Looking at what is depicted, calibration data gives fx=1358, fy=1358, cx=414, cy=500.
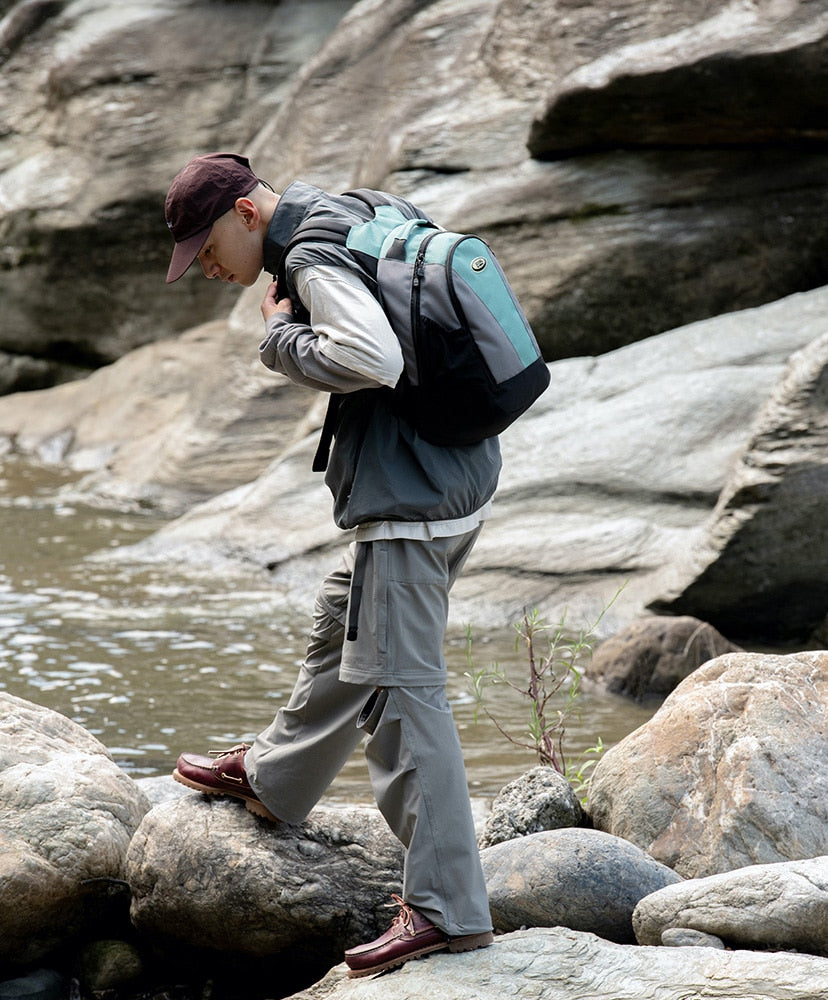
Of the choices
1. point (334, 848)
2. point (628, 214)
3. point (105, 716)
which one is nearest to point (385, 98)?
point (628, 214)

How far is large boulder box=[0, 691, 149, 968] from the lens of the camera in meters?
3.60

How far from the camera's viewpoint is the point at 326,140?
12539 millimetres

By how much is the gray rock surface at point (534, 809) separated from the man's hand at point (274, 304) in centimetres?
165

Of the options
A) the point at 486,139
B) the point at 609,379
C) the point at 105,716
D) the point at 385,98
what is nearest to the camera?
the point at 105,716

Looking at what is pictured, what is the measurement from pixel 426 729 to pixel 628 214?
25.4ft

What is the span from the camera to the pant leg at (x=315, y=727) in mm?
3252

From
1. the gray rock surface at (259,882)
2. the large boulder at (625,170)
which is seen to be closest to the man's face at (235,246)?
the gray rock surface at (259,882)

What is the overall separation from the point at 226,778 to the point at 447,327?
142 cm

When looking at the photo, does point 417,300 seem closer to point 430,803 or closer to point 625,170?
point 430,803

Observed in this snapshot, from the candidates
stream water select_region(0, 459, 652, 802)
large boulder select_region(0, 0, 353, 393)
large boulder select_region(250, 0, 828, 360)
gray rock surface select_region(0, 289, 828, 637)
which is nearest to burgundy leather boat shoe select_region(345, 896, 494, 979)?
stream water select_region(0, 459, 652, 802)

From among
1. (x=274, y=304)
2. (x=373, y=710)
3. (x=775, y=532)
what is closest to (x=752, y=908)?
(x=373, y=710)

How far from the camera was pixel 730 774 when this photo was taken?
3.68 meters

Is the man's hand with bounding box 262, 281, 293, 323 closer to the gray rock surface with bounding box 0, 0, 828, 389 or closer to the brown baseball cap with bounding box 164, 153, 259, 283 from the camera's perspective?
the brown baseball cap with bounding box 164, 153, 259, 283

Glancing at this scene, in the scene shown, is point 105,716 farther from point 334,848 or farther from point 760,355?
point 760,355
